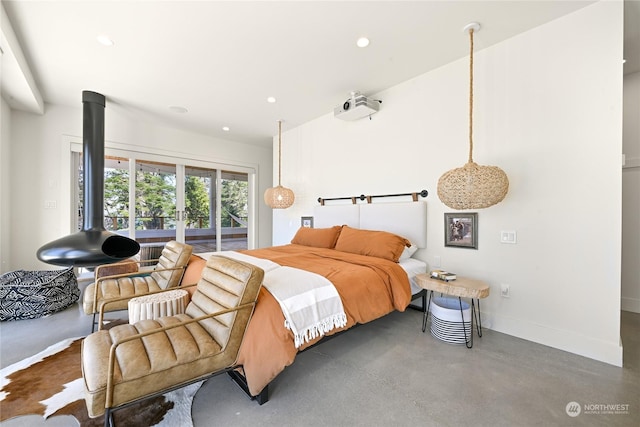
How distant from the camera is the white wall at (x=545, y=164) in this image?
2.13 meters

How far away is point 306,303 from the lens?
184cm

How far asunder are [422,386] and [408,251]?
62.4 inches

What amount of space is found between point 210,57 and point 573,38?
3523 mm

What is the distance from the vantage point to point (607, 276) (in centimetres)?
212

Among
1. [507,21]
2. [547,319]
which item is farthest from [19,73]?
[547,319]

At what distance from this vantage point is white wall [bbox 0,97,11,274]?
11.5 ft

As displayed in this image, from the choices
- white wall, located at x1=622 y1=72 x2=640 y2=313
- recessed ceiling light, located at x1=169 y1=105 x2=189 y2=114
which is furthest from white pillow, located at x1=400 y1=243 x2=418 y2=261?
recessed ceiling light, located at x1=169 y1=105 x2=189 y2=114

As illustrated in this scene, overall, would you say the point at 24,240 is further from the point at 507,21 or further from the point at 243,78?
the point at 507,21

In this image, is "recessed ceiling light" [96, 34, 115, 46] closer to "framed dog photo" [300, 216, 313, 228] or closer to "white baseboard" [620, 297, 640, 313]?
"framed dog photo" [300, 216, 313, 228]

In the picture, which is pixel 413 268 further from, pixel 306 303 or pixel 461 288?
pixel 306 303

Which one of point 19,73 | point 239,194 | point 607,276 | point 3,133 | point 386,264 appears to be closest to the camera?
point 607,276

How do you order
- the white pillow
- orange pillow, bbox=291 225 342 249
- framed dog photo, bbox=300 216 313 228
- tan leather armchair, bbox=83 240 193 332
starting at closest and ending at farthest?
tan leather armchair, bbox=83 240 193 332
the white pillow
orange pillow, bbox=291 225 342 249
framed dog photo, bbox=300 216 313 228

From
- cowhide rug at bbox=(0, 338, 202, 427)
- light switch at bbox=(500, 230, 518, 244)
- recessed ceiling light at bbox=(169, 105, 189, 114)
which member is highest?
recessed ceiling light at bbox=(169, 105, 189, 114)

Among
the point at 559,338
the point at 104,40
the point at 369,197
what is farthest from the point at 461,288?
the point at 104,40
